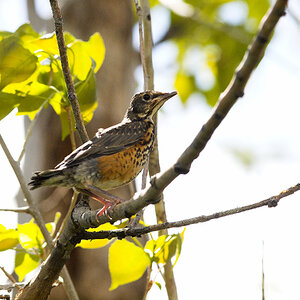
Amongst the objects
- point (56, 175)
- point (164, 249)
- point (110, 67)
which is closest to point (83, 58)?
point (56, 175)

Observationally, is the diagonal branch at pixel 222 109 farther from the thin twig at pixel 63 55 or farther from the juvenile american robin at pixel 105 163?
the juvenile american robin at pixel 105 163

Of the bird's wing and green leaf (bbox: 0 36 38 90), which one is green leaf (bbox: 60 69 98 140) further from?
green leaf (bbox: 0 36 38 90)

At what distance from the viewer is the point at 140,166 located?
13.1 ft

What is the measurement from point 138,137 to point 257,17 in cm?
353

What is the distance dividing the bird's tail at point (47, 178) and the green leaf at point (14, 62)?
605mm

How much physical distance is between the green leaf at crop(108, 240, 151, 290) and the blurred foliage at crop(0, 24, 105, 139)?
3.60ft

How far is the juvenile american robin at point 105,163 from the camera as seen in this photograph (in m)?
3.61

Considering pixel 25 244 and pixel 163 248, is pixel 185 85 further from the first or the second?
pixel 163 248

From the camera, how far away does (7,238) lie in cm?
319

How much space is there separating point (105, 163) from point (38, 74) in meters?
0.80

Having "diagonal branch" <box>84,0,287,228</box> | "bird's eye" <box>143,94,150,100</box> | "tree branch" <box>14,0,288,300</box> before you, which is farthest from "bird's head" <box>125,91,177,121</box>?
"diagonal branch" <box>84,0,287,228</box>

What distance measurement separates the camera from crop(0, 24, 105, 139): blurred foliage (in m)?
3.30

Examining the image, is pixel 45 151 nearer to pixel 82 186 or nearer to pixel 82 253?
pixel 82 253

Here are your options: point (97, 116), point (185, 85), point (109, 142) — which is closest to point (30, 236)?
point (109, 142)
